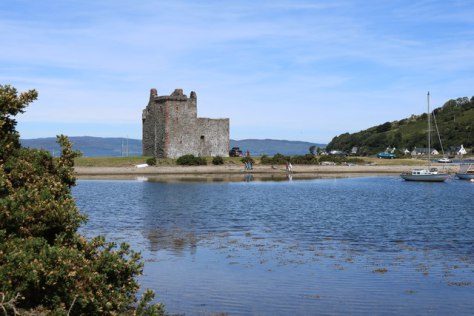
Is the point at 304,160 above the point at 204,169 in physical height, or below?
above

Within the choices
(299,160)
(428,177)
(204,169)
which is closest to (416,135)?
(299,160)

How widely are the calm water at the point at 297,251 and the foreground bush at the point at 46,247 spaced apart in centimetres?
331

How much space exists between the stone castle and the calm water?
3007 centimetres

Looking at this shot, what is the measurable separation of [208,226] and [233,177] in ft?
142

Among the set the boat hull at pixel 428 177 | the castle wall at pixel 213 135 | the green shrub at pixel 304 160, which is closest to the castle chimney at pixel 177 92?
the castle wall at pixel 213 135

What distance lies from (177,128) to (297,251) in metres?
54.5

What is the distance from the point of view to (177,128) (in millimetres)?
75000

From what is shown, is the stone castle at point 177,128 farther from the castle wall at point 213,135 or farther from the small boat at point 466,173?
the small boat at point 466,173

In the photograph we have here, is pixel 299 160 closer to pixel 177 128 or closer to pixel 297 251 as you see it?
pixel 177 128

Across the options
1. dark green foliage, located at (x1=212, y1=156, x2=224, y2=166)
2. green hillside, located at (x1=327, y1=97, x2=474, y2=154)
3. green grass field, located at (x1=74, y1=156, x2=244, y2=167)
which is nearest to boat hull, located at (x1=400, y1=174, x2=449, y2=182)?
green grass field, located at (x1=74, y1=156, x2=244, y2=167)

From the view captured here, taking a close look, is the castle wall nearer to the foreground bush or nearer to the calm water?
the calm water

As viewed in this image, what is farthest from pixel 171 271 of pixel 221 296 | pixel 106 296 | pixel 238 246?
pixel 106 296

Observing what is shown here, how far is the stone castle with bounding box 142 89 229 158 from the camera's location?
74625 mm

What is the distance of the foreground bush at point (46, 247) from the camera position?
9.57 metres
